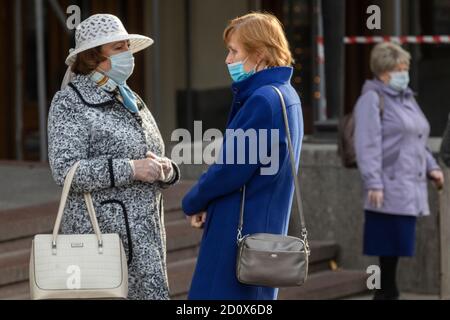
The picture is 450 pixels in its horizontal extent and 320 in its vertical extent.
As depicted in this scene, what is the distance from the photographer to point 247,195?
5.09 m

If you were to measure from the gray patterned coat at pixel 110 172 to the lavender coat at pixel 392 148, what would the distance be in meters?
2.92

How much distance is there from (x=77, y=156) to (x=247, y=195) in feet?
2.25

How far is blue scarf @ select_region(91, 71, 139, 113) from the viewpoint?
17.4 feet

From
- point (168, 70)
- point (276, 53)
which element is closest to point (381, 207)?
point (276, 53)

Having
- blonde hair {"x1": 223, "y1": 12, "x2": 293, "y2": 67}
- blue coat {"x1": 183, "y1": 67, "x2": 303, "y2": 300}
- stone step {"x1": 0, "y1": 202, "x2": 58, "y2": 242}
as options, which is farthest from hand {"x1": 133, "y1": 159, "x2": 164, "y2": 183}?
stone step {"x1": 0, "y1": 202, "x2": 58, "y2": 242}

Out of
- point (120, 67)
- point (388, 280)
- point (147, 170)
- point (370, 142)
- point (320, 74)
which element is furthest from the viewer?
point (320, 74)

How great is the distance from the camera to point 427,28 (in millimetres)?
A: 15328

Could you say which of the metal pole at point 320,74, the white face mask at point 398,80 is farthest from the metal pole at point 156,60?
the white face mask at point 398,80

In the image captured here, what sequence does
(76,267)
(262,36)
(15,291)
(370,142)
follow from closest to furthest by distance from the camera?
(76,267) → (262,36) → (15,291) → (370,142)

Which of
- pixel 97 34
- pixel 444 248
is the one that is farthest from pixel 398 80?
pixel 97 34

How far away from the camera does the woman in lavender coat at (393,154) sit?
813 cm

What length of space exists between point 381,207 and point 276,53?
324 centimetres

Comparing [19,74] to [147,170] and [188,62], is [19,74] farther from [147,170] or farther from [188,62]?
[147,170]

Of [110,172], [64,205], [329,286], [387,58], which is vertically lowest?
[329,286]
